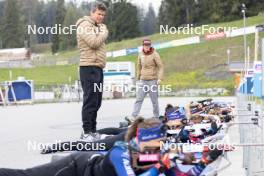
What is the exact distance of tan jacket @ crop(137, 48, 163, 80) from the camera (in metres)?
13.3

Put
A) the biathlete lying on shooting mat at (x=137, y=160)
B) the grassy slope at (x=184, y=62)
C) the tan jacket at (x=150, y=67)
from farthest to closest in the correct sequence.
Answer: the grassy slope at (x=184, y=62) → the tan jacket at (x=150, y=67) → the biathlete lying on shooting mat at (x=137, y=160)

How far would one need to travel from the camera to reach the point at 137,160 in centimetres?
488

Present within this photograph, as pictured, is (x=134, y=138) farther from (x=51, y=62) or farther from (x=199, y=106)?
(x=51, y=62)

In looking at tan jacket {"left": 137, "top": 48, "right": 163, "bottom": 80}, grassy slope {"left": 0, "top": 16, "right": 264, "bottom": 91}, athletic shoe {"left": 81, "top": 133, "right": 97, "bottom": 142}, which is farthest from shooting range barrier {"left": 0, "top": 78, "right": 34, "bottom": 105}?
grassy slope {"left": 0, "top": 16, "right": 264, "bottom": 91}

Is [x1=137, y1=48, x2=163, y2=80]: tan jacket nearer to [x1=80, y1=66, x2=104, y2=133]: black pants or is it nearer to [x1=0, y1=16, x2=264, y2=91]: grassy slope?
[x1=80, y1=66, x2=104, y2=133]: black pants

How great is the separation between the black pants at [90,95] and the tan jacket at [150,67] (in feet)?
15.3

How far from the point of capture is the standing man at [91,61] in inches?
337

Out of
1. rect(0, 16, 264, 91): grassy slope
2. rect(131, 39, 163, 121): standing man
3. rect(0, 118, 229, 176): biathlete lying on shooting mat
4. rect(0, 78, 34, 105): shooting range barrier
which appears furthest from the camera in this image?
rect(0, 16, 264, 91): grassy slope

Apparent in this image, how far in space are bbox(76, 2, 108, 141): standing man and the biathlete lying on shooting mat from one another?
3410mm

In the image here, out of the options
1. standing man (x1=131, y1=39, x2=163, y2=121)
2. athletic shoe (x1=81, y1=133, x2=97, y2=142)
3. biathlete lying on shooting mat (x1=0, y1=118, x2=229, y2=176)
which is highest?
standing man (x1=131, y1=39, x2=163, y2=121)

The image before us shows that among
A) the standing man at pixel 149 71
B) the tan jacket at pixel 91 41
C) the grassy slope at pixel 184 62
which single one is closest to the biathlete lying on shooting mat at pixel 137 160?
the tan jacket at pixel 91 41

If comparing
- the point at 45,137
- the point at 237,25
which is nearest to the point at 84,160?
the point at 45,137

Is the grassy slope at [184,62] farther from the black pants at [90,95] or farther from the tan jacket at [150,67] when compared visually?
the black pants at [90,95]

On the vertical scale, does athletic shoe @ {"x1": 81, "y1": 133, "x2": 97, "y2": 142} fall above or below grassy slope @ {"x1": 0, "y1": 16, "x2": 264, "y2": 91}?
below
